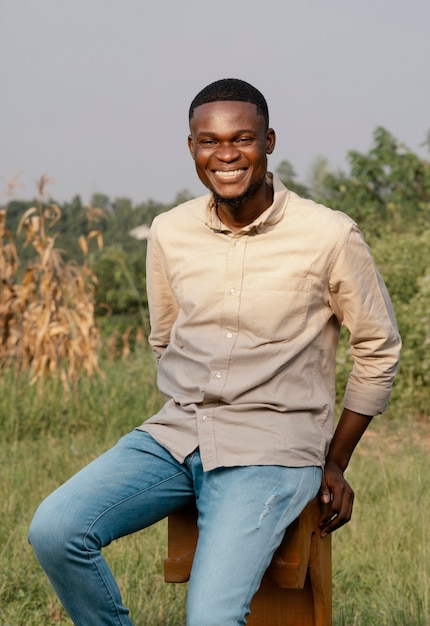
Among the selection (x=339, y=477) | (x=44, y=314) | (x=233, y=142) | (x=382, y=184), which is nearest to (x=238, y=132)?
(x=233, y=142)

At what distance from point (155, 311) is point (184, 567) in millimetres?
814

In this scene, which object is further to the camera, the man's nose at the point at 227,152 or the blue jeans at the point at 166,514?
the man's nose at the point at 227,152

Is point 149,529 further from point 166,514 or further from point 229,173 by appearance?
point 229,173

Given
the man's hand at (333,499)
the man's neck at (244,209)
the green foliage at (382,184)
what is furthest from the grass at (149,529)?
the green foliage at (382,184)

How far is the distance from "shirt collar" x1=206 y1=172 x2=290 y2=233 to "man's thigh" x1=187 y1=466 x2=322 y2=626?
2.10 feet

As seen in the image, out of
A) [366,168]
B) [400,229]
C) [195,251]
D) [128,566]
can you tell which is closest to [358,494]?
[128,566]

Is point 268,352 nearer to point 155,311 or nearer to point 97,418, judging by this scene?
point 155,311

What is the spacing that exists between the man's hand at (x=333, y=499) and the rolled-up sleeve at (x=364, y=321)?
195mm

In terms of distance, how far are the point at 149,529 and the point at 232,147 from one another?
2.48m

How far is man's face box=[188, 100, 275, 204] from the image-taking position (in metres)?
2.79

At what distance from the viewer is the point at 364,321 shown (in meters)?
2.81

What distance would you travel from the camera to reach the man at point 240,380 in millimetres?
2598

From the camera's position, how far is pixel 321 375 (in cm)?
278

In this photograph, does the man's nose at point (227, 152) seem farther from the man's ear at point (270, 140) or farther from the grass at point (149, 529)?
the grass at point (149, 529)
